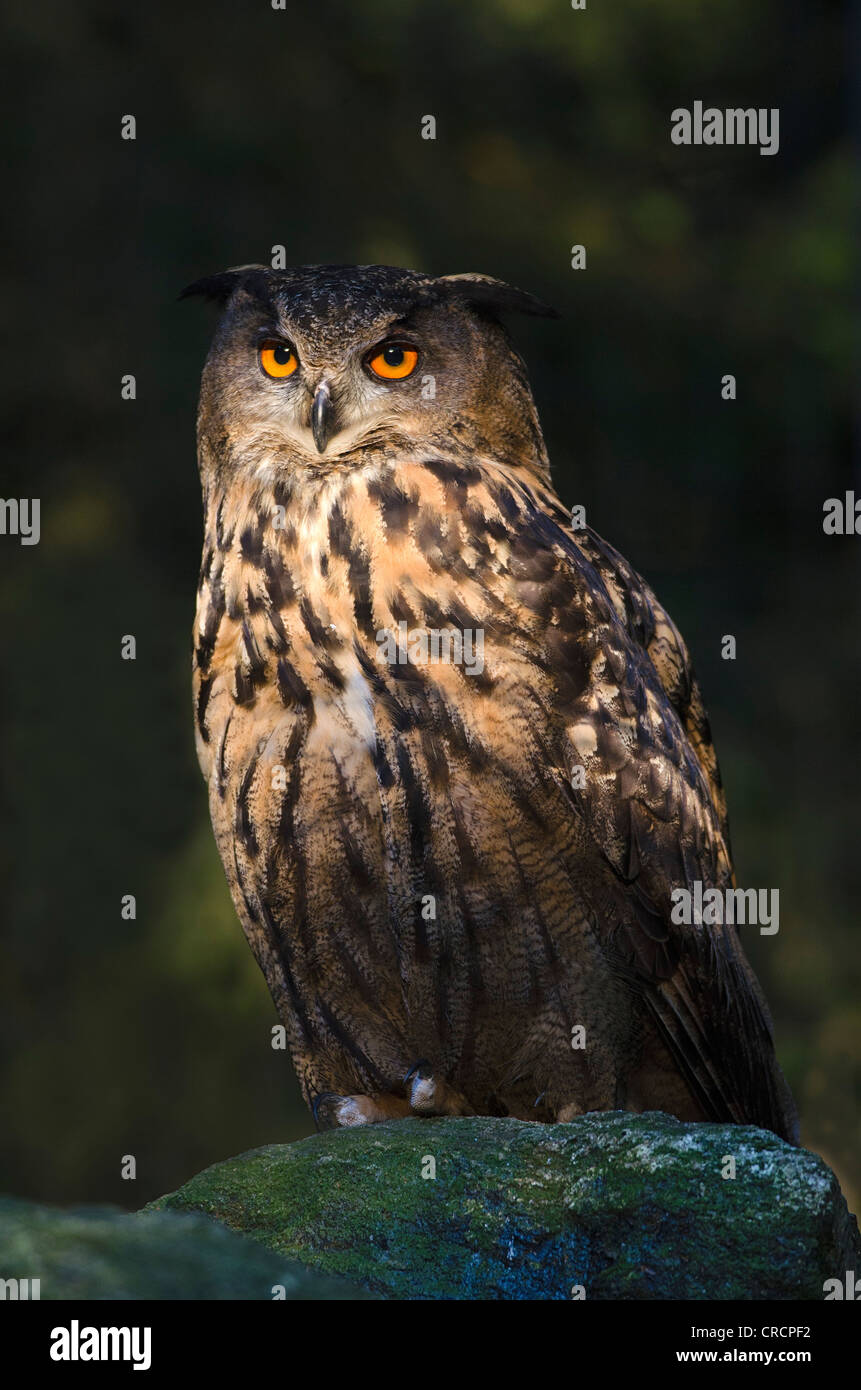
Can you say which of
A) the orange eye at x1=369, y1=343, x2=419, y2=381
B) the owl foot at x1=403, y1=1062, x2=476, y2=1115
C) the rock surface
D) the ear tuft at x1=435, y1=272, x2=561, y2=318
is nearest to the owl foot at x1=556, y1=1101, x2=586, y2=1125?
Answer: the owl foot at x1=403, y1=1062, x2=476, y2=1115

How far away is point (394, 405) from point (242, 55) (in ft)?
8.43

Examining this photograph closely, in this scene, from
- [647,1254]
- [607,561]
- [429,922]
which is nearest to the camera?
[647,1254]

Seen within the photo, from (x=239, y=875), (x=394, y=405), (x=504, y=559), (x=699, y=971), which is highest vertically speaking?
(x=394, y=405)

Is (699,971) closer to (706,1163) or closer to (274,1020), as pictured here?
(706,1163)

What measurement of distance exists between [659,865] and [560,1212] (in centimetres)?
56

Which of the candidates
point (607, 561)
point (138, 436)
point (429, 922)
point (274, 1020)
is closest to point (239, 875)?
point (429, 922)

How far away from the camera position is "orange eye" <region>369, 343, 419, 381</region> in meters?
2.30

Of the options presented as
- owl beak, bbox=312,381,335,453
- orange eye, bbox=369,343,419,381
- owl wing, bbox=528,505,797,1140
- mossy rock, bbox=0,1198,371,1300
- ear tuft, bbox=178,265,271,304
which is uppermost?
ear tuft, bbox=178,265,271,304

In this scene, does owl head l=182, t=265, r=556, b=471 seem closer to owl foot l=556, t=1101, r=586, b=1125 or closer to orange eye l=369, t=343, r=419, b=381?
orange eye l=369, t=343, r=419, b=381

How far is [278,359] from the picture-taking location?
236cm

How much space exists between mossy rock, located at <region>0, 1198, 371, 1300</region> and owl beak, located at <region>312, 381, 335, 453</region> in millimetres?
1072

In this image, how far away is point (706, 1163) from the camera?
1.84m

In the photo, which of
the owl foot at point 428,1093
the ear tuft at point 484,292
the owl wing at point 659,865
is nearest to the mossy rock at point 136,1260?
the owl foot at point 428,1093

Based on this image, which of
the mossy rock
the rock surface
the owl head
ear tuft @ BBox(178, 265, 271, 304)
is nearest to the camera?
the mossy rock
